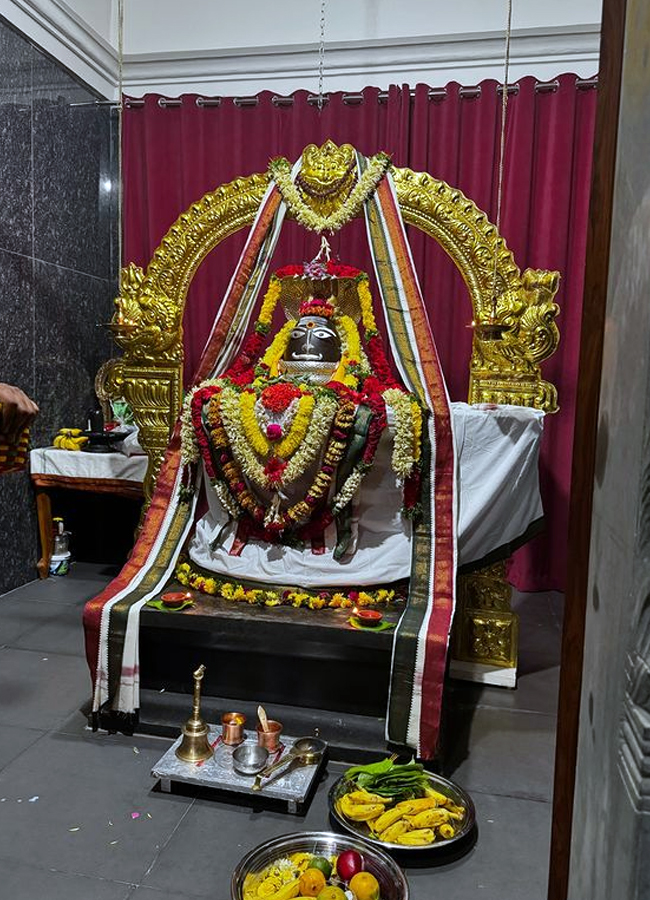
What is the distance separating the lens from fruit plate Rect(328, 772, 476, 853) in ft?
7.27

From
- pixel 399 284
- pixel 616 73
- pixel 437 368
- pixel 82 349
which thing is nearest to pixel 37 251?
pixel 82 349

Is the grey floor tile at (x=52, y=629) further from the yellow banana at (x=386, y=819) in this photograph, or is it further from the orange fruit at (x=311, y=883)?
the orange fruit at (x=311, y=883)

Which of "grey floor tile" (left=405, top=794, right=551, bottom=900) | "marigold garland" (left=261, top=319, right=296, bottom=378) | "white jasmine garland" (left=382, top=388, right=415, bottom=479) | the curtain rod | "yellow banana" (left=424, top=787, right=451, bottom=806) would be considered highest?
the curtain rod

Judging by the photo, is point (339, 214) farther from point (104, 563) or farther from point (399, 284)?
point (104, 563)

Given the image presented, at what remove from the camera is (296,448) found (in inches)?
133

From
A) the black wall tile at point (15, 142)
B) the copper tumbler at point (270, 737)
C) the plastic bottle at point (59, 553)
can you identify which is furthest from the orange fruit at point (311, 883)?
the black wall tile at point (15, 142)

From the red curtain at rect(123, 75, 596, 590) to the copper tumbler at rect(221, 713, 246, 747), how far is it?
2929mm

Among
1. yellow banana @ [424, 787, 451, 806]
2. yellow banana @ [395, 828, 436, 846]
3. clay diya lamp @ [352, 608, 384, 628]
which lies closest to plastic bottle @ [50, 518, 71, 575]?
clay diya lamp @ [352, 608, 384, 628]

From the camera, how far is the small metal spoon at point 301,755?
2547 millimetres

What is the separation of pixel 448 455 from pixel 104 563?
312cm

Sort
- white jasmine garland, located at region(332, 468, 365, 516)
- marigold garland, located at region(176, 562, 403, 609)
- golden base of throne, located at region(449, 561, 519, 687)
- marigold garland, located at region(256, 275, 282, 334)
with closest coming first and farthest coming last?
marigold garland, located at region(176, 562, 403, 609)
white jasmine garland, located at region(332, 468, 365, 516)
golden base of throne, located at region(449, 561, 519, 687)
marigold garland, located at region(256, 275, 282, 334)

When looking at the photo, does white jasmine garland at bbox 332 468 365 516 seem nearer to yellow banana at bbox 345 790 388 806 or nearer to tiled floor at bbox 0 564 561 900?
tiled floor at bbox 0 564 561 900

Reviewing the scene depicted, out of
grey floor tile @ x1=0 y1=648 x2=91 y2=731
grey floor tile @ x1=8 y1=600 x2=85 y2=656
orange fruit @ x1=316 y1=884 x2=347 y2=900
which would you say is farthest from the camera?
grey floor tile @ x1=8 y1=600 x2=85 y2=656

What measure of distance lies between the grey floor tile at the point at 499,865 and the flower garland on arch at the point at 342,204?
2766 mm
